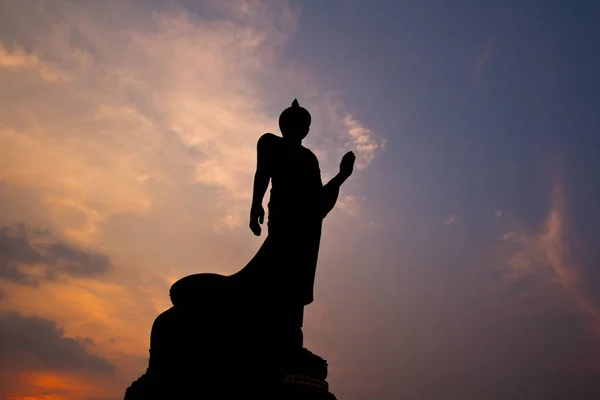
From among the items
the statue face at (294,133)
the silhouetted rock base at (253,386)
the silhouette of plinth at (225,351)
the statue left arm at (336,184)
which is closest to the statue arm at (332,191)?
the statue left arm at (336,184)

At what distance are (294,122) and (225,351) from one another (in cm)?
334

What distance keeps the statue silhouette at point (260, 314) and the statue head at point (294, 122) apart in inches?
10.2

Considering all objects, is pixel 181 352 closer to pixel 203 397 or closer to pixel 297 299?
pixel 203 397

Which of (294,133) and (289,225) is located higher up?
(294,133)

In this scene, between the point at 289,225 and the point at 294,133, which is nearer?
the point at 289,225

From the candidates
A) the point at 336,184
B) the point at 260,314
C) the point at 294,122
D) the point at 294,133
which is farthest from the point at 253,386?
the point at 294,122

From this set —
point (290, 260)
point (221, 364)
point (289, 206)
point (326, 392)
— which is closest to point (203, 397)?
point (221, 364)

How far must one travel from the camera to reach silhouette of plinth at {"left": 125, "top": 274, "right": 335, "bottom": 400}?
5.94 metres

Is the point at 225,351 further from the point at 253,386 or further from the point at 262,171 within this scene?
the point at 262,171

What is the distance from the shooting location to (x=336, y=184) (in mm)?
7273

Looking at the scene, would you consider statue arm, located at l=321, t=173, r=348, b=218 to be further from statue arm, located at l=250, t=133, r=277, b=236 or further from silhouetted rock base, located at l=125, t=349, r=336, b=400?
silhouetted rock base, located at l=125, t=349, r=336, b=400

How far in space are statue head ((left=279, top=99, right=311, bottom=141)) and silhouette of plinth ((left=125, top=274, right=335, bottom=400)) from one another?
7.60 feet

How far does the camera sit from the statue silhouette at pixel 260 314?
602 centimetres

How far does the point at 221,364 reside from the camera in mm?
6098
